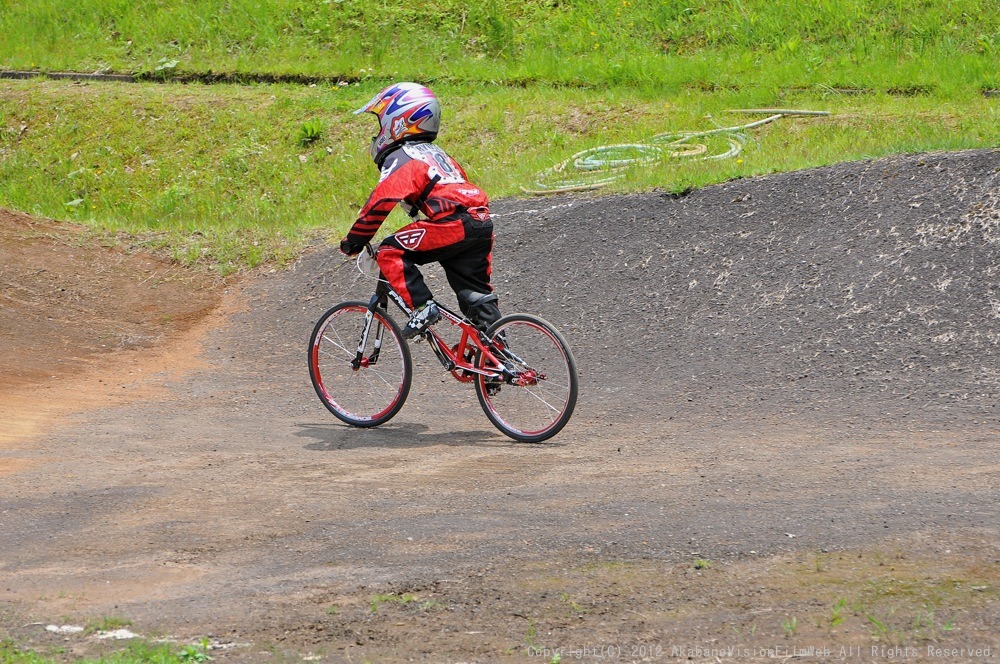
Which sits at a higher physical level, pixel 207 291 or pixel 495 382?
pixel 207 291

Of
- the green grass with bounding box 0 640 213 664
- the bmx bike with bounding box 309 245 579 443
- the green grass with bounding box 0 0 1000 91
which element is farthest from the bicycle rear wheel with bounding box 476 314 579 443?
the green grass with bounding box 0 0 1000 91

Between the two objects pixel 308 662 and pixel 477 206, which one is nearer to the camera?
pixel 308 662

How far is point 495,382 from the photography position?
25.6 ft

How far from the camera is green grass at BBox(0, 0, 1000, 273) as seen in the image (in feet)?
48.9

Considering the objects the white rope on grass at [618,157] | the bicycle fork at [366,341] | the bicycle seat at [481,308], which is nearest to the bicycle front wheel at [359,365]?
the bicycle fork at [366,341]

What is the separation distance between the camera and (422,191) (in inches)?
305

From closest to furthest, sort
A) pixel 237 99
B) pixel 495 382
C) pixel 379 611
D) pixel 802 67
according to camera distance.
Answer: pixel 379 611, pixel 495 382, pixel 802 67, pixel 237 99

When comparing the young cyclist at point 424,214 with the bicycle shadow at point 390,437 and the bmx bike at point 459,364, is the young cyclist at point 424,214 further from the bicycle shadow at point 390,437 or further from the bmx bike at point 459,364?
the bicycle shadow at point 390,437

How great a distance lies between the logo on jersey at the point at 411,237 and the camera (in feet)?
25.5

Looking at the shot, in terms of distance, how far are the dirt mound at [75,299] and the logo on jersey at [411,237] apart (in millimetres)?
4077

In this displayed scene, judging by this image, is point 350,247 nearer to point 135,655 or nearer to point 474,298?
point 474,298

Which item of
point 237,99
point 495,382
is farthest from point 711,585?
point 237,99

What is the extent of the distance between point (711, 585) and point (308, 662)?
1.72 meters

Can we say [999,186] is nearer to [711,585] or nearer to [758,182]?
[758,182]
